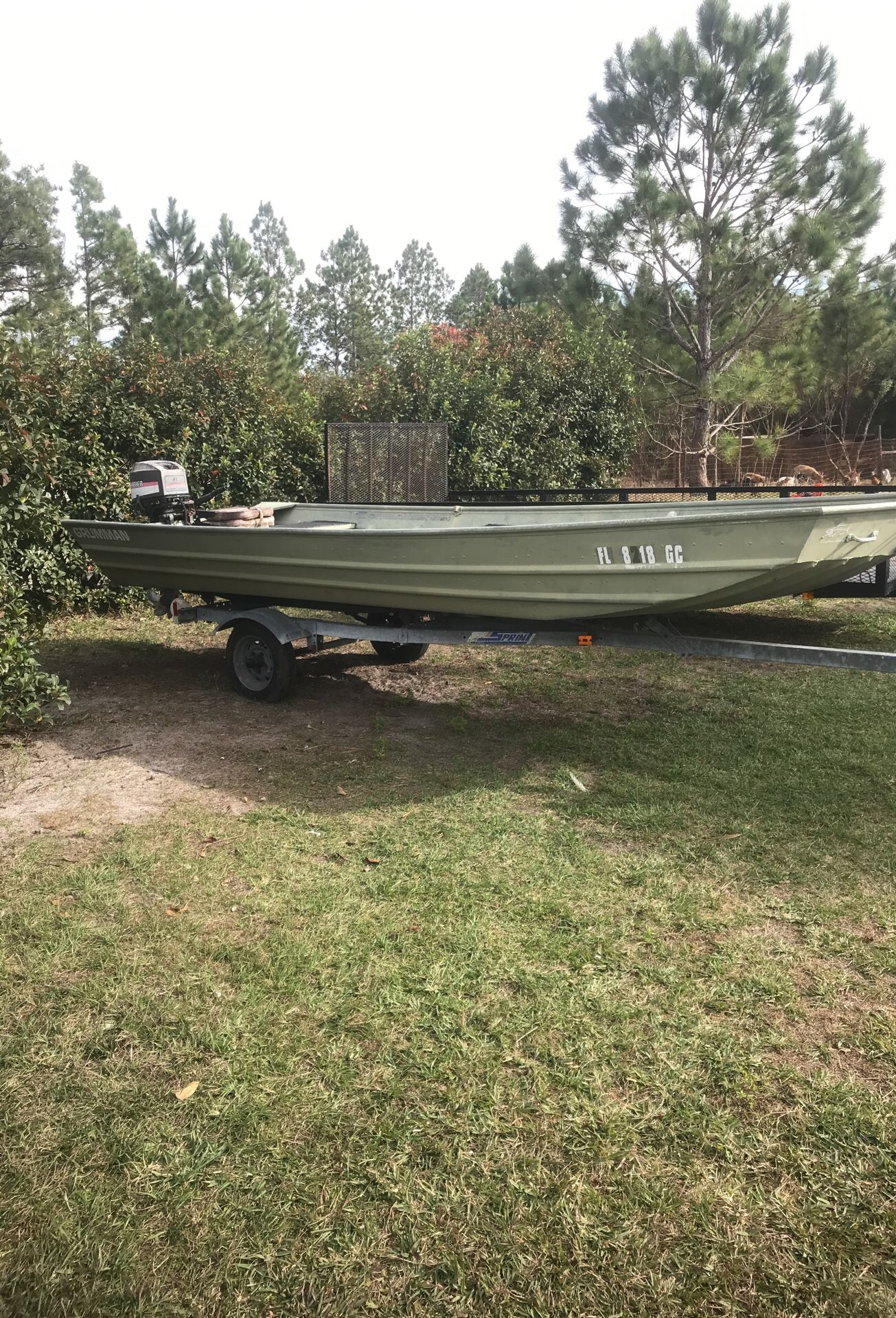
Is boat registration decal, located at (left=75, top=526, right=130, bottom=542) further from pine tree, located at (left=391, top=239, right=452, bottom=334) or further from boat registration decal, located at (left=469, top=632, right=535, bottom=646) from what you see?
pine tree, located at (left=391, top=239, right=452, bottom=334)

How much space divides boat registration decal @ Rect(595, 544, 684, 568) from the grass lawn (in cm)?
104

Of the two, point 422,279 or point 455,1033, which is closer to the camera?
point 455,1033

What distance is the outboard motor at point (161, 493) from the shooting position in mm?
6152

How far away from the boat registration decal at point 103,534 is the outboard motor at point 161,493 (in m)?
0.30

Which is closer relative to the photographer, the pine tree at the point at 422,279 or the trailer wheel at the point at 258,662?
the trailer wheel at the point at 258,662

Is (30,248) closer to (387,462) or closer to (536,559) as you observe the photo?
(387,462)

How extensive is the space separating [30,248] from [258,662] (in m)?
26.8

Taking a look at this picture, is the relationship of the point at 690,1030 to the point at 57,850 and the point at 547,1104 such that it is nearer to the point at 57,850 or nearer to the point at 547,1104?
the point at 547,1104

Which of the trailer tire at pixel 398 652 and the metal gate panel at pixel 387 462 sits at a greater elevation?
the metal gate panel at pixel 387 462

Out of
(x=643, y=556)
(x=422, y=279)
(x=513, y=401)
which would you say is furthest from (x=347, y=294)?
(x=643, y=556)

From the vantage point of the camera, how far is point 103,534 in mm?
6102

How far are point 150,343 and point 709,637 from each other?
7.10 metres

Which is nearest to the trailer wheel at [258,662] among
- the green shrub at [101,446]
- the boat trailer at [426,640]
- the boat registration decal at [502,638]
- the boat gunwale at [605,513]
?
the boat trailer at [426,640]

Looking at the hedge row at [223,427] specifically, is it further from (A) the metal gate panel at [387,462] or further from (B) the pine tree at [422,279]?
(B) the pine tree at [422,279]
